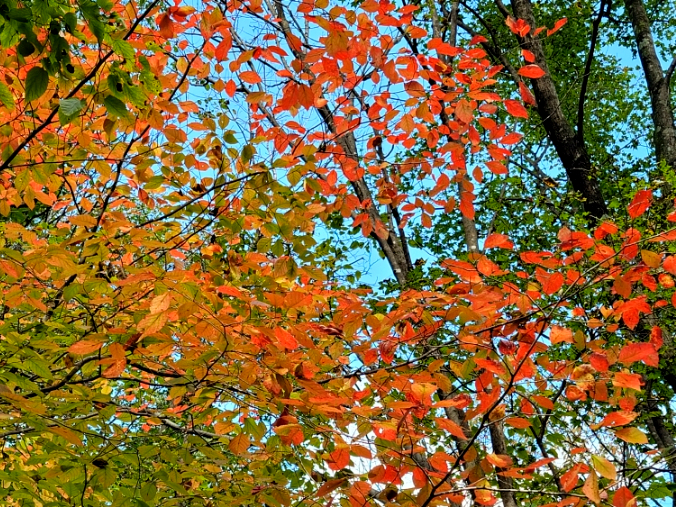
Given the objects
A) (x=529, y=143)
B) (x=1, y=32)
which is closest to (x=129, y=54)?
(x=1, y=32)

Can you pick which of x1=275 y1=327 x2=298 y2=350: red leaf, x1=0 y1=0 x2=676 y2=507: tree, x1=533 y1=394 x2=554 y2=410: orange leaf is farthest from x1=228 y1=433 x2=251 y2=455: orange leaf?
x1=533 y1=394 x2=554 y2=410: orange leaf

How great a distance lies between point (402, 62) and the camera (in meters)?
3.82

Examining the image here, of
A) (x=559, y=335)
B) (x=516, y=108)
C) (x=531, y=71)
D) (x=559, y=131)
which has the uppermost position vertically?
(x=559, y=131)

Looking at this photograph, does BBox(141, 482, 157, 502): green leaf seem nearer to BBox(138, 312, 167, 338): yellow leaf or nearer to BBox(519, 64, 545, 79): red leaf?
BBox(138, 312, 167, 338): yellow leaf

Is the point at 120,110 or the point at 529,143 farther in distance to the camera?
the point at 529,143

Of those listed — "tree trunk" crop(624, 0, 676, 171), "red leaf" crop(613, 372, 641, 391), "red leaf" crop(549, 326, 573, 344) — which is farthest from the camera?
"tree trunk" crop(624, 0, 676, 171)

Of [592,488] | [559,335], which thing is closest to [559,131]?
[559,335]

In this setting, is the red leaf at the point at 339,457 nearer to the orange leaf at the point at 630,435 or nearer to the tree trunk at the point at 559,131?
the orange leaf at the point at 630,435

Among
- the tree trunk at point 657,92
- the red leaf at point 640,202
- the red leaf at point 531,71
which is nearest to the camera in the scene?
the red leaf at point 640,202

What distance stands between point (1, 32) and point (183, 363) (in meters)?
1.45

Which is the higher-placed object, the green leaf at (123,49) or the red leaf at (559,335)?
the green leaf at (123,49)

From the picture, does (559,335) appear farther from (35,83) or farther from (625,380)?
(35,83)

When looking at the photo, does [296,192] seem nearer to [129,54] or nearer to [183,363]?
[183,363]

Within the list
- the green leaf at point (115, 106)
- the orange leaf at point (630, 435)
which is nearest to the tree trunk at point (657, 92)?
the orange leaf at point (630, 435)
